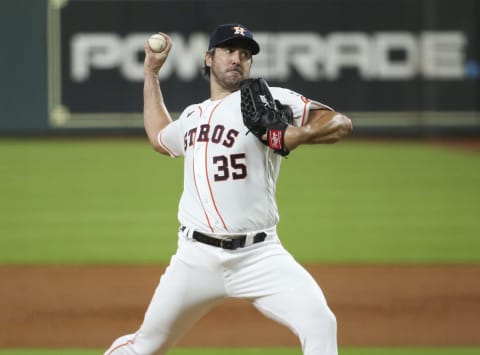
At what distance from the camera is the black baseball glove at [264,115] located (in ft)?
12.0

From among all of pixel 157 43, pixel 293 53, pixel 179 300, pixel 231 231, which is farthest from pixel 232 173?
pixel 293 53

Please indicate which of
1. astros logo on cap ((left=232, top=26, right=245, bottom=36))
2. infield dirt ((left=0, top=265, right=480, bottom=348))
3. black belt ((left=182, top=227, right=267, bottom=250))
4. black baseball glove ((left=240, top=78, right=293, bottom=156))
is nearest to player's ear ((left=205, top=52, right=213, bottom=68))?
astros logo on cap ((left=232, top=26, right=245, bottom=36))

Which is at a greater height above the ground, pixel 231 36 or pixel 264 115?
pixel 231 36

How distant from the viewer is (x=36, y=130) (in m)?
19.5

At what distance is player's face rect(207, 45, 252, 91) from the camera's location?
13.1 feet

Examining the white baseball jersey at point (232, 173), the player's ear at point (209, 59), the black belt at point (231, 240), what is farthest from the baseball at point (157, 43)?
the black belt at point (231, 240)

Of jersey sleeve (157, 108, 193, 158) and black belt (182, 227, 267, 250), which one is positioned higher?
jersey sleeve (157, 108, 193, 158)

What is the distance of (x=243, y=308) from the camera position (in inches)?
259

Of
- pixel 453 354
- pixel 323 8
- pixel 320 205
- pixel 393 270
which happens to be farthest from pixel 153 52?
pixel 323 8

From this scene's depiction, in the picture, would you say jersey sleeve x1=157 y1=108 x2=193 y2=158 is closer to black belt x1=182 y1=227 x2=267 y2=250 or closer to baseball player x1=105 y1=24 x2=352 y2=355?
baseball player x1=105 y1=24 x2=352 y2=355

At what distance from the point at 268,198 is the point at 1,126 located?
16.4m

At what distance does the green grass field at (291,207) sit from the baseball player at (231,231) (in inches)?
62.6

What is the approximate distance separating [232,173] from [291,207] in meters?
7.70

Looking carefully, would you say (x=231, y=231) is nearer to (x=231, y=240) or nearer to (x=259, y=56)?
(x=231, y=240)
